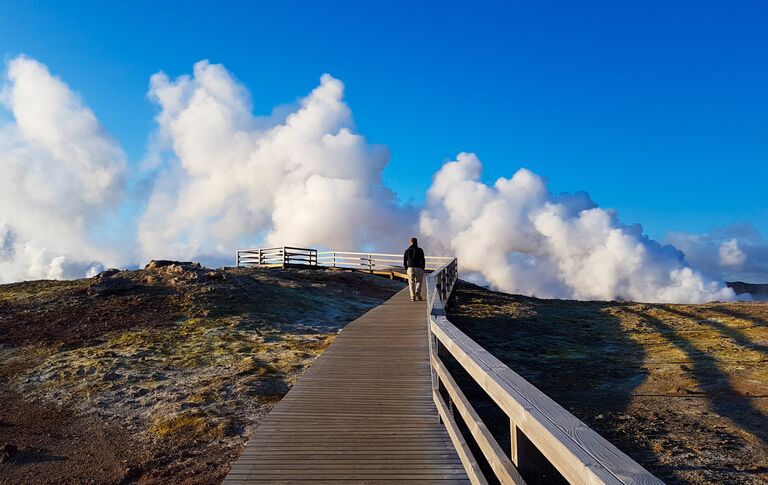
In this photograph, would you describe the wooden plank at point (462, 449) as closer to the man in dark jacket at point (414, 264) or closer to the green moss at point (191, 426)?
the green moss at point (191, 426)

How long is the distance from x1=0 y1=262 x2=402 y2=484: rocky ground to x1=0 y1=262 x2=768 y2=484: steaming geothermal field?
4 cm

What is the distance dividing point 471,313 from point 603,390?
34.7 feet

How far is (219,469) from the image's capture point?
19.2 ft

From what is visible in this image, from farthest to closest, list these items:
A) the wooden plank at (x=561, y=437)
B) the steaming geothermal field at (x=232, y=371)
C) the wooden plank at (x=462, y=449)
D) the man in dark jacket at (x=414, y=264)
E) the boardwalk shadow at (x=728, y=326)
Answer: the man in dark jacket at (x=414, y=264)
the boardwalk shadow at (x=728, y=326)
the steaming geothermal field at (x=232, y=371)
the wooden plank at (x=462, y=449)
the wooden plank at (x=561, y=437)

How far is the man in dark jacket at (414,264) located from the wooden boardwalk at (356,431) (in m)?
7.52

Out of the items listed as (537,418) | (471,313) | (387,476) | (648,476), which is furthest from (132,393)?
(471,313)

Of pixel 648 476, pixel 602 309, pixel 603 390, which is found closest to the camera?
pixel 648 476

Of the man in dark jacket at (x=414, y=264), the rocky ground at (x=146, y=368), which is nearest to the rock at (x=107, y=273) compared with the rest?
the rocky ground at (x=146, y=368)

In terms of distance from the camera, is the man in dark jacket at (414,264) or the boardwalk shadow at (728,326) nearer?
the boardwalk shadow at (728,326)

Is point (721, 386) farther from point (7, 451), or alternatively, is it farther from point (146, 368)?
point (7, 451)

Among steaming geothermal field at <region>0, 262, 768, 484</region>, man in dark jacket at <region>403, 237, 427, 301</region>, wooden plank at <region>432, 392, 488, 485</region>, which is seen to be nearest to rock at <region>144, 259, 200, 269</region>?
steaming geothermal field at <region>0, 262, 768, 484</region>

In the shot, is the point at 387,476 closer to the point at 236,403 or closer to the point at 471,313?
the point at 236,403

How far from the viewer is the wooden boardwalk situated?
4801 mm

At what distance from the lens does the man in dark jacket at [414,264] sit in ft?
56.9
